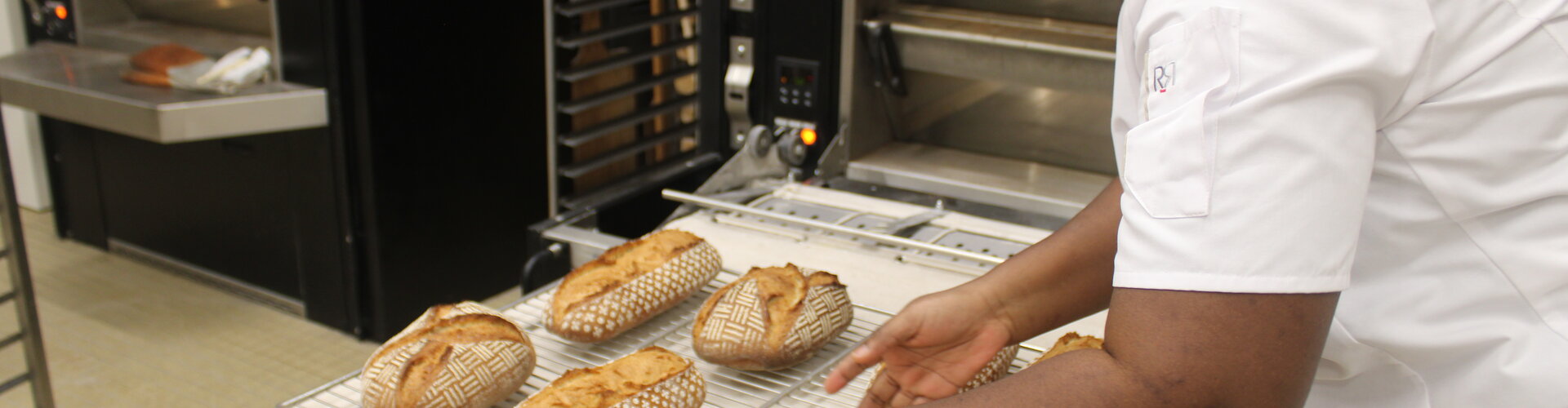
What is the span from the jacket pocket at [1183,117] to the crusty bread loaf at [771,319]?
25.8 inches

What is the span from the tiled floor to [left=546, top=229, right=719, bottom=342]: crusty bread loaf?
5.09 feet

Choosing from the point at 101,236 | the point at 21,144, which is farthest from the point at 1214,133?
the point at 21,144

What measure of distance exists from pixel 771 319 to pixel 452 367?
14.3 inches

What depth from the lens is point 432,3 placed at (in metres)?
2.94

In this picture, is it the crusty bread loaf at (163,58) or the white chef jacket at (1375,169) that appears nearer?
the white chef jacket at (1375,169)

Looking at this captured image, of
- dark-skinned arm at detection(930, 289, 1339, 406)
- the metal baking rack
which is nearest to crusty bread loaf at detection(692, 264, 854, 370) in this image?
the metal baking rack

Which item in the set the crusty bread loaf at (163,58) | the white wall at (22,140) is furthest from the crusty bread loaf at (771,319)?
the white wall at (22,140)

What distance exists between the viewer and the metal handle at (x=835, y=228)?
5.27ft

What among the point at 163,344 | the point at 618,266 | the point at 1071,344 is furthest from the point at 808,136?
the point at 163,344

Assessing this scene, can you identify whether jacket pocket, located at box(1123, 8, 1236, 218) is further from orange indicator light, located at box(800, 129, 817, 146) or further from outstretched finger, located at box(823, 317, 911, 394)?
orange indicator light, located at box(800, 129, 817, 146)

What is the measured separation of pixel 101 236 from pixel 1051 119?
325cm

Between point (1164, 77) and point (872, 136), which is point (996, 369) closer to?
point (1164, 77)

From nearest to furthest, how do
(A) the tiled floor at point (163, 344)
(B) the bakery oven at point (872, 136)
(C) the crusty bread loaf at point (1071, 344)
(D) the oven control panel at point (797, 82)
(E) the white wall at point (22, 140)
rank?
(C) the crusty bread loaf at point (1071, 344) → (B) the bakery oven at point (872, 136) → (D) the oven control panel at point (797, 82) → (A) the tiled floor at point (163, 344) → (E) the white wall at point (22, 140)

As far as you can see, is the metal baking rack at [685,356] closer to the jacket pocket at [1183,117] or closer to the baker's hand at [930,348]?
the baker's hand at [930,348]
